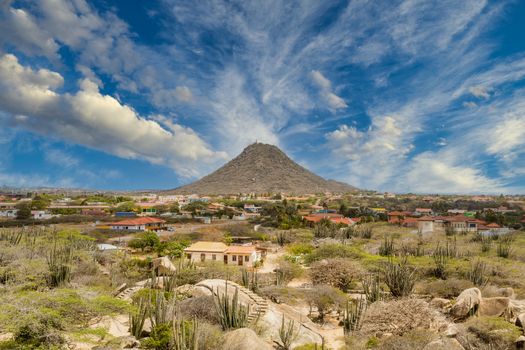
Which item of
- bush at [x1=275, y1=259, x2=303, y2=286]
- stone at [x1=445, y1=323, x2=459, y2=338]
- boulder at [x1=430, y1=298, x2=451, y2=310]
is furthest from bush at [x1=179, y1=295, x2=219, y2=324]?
boulder at [x1=430, y1=298, x2=451, y2=310]

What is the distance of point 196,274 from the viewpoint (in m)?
20.7

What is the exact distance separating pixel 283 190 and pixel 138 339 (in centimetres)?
14814

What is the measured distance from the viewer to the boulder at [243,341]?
9844 millimetres

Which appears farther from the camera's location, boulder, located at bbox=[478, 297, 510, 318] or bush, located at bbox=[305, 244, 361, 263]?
bush, located at bbox=[305, 244, 361, 263]

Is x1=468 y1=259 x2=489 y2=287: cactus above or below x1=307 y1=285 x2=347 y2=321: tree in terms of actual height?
above

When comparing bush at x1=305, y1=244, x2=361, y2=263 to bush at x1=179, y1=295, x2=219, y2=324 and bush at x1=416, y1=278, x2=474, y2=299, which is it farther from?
bush at x1=179, y1=295, x2=219, y2=324

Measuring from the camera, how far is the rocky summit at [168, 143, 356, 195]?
165 metres

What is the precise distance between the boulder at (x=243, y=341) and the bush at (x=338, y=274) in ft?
36.0

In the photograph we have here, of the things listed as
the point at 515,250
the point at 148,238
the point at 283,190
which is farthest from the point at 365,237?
the point at 283,190

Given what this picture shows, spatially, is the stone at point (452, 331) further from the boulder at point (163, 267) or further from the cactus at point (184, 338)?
the boulder at point (163, 267)

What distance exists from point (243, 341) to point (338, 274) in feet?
38.6

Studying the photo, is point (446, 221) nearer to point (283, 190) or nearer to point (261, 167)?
point (283, 190)

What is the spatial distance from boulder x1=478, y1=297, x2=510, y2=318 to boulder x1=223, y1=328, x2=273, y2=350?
29.8ft

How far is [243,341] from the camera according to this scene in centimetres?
1005
